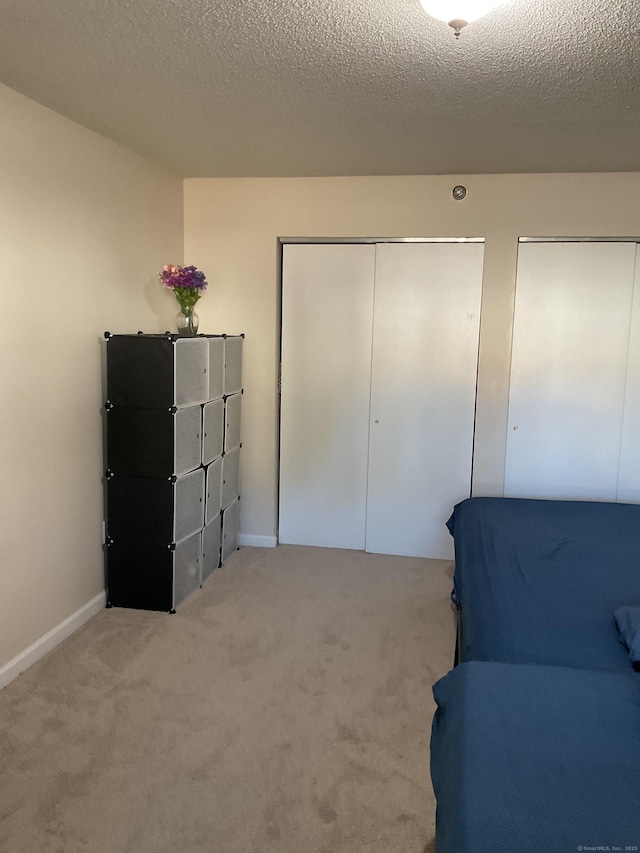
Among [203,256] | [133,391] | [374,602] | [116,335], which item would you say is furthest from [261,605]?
[203,256]

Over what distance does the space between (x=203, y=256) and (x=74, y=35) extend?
81.9 inches

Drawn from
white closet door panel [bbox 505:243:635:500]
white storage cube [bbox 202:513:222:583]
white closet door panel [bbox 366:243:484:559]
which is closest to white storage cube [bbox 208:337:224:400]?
white storage cube [bbox 202:513:222:583]

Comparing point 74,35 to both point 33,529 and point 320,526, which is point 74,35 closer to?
point 33,529

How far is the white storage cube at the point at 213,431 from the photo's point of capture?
350cm

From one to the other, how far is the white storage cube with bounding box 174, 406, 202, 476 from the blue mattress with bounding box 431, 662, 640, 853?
185 cm

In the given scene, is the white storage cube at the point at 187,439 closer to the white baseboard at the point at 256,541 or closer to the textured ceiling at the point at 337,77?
the white baseboard at the point at 256,541

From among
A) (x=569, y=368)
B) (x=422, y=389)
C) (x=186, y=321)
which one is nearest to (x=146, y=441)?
(x=186, y=321)

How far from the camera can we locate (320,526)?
14.0ft

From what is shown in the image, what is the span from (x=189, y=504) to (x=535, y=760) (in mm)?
2286

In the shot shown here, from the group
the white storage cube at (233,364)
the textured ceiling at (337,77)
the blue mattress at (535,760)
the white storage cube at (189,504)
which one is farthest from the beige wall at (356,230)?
the blue mattress at (535,760)

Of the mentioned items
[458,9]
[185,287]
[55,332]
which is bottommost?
[55,332]

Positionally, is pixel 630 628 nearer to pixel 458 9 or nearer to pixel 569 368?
pixel 458 9

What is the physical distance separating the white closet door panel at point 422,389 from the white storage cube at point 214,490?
98cm

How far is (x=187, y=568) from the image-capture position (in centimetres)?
342
